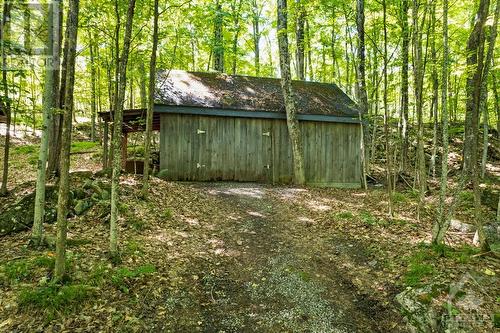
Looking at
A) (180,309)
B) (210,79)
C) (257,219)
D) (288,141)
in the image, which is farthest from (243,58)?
(180,309)

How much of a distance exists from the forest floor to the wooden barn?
4.25 meters

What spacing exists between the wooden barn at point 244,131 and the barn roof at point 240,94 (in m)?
0.03

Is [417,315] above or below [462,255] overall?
below

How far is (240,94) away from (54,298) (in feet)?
35.5

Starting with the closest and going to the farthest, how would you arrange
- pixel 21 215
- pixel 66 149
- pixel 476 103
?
pixel 66 149, pixel 476 103, pixel 21 215

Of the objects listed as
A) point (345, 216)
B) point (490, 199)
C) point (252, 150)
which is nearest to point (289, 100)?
point (252, 150)

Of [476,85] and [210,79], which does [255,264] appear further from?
[210,79]

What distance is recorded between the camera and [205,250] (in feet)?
20.4

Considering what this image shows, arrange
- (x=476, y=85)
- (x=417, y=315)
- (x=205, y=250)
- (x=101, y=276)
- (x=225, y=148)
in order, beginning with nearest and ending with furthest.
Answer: (x=417, y=315), (x=101, y=276), (x=476, y=85), (x=205, y=250), (x=225, y=148)

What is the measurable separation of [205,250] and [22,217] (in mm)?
3711

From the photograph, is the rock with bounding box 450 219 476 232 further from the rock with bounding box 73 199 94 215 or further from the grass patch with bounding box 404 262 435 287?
the rock with bounding box 73 199 94 215

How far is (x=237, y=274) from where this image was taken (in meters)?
5.46

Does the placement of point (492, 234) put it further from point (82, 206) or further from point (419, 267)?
point (82, 206)

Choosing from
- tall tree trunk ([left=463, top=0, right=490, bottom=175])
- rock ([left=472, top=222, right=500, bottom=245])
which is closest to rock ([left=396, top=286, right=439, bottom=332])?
tall tree trunk ([left=463, top=0, right=490, bottom=175])
